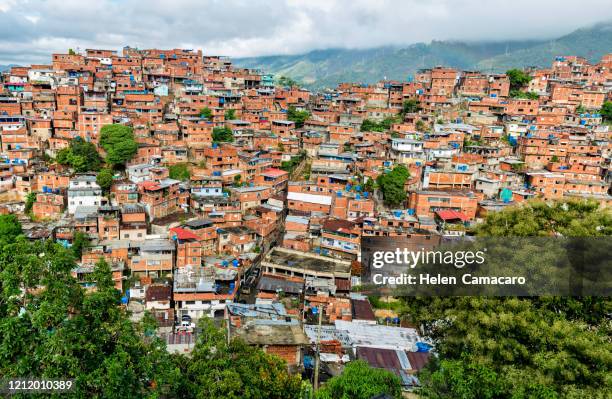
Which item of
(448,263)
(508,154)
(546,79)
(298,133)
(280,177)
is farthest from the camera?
(546,79)

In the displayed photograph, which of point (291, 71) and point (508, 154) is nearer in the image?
point (508, 154)

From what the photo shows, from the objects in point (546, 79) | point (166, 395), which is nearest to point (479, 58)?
point (546, 79)

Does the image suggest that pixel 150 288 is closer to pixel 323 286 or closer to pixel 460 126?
pixel 323 286

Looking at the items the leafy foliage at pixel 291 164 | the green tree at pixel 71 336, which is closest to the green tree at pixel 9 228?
the green tree at pixel 71 336

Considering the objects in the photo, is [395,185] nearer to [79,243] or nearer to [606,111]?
[79,243]

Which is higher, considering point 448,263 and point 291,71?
point 291,71

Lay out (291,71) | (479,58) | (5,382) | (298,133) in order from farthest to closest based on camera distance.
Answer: (291,71) → (479,58) → (298,133) → (5,382)

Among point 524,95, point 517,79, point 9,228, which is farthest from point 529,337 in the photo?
point 517,79

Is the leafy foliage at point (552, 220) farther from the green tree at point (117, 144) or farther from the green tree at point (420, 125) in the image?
the green tree at point (420, 125)
